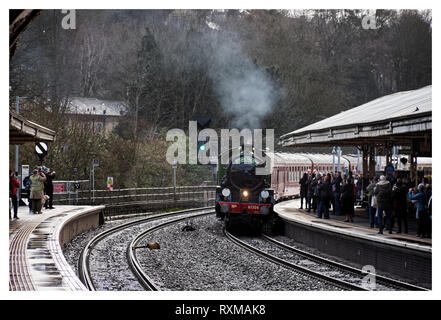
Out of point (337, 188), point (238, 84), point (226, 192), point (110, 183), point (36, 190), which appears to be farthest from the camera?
point (238, 84)

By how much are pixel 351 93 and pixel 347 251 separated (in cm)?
2509

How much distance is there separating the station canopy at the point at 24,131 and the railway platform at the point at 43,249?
7.38ft

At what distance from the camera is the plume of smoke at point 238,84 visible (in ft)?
108

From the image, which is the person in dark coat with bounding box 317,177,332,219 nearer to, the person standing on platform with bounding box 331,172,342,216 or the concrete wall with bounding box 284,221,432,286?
the person standing on platform with bounding box 331,172,342,216

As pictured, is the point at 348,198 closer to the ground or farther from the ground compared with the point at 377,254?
farther from the ground

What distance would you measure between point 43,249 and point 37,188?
24.4 feet

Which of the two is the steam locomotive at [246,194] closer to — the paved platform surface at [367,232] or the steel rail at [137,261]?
the paved platform surface at [367,232]

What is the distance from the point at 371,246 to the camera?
1277 cm

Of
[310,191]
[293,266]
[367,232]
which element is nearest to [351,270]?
[293,266]

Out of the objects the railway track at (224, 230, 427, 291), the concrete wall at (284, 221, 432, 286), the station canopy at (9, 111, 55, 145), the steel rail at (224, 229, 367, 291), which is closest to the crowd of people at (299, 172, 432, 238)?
the concrete wall at (284, 221, 432, 286)

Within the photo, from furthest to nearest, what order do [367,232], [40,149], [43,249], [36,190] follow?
[40,149]
[36,190]
[367,232]
[43,249]

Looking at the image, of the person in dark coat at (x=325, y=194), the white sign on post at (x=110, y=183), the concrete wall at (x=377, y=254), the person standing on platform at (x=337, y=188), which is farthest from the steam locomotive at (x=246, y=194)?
the white sign on post at (x=110, y=183)

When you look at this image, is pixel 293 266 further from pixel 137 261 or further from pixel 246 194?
pixel 246 194

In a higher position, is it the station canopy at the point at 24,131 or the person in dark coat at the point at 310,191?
the station canopy at the point at 24,131
